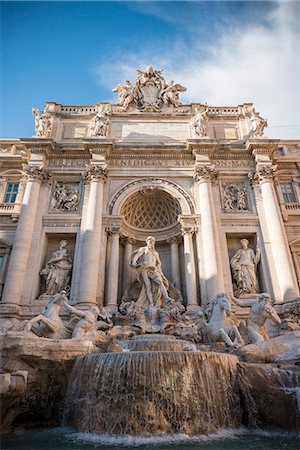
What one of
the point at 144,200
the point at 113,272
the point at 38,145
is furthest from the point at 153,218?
the point at 38,145

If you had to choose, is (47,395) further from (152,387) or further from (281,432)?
(281,432)

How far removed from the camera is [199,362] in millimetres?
7105

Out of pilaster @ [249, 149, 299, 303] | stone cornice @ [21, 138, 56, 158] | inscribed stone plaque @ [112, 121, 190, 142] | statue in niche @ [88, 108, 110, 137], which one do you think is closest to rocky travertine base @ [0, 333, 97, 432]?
pilaster @ [249, 149, 299, 303]

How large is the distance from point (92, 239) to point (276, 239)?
8403mm

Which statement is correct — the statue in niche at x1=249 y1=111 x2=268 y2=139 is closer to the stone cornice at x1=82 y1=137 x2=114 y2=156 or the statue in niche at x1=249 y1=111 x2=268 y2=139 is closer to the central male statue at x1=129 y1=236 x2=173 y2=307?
the stone cornice at x1=82 y1=137 x2=114 y2=156

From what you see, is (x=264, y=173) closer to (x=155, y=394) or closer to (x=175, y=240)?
(x=175, y=240)

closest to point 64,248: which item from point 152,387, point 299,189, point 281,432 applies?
point 152,387

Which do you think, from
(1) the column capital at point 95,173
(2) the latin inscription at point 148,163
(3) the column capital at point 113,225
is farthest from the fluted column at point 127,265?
(2) the latin inscription at point 148,163

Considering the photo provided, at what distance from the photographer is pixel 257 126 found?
17.2 metres

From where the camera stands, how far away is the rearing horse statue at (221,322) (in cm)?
1025

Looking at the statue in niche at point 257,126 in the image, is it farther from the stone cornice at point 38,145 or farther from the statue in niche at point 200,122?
the stone cornice at point 38,145

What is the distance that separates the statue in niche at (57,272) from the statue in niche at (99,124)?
6691mm

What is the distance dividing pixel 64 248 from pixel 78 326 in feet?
17.5

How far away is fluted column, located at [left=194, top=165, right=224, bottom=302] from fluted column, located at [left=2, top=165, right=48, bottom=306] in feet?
26.1
